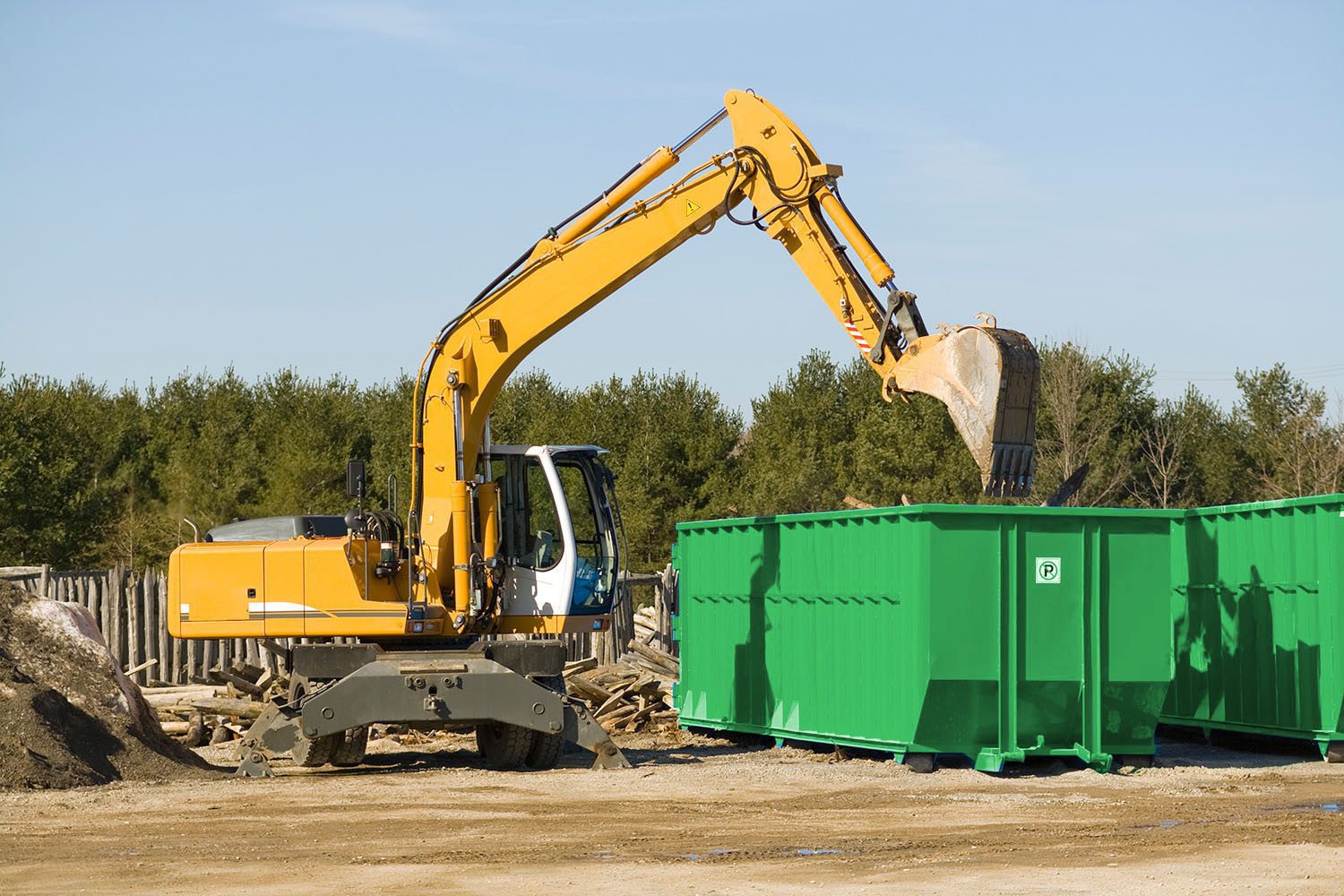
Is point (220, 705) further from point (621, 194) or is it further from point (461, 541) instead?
point (621, 194)

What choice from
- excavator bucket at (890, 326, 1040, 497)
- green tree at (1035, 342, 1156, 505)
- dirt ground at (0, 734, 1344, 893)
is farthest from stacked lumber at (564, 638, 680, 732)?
green tree at (1035, 342, 1156, 505)

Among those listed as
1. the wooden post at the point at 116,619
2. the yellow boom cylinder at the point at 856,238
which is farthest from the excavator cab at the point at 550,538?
the wooden post at the point at 116,619

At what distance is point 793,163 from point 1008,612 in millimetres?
4168

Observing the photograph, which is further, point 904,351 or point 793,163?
point 793,163

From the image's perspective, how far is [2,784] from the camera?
13.1 meters

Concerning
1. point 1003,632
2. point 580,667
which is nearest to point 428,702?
point 1003,632

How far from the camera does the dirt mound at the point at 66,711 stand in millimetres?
13531

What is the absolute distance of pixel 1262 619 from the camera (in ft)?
51.6

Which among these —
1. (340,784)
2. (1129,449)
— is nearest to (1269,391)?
(1129,449)

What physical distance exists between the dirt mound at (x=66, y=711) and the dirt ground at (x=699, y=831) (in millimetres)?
356

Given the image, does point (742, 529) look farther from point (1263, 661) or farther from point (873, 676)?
point (1263, 661)

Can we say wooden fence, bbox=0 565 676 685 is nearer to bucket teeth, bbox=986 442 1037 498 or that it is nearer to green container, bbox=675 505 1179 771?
green container, bbox=675 505 1179 771

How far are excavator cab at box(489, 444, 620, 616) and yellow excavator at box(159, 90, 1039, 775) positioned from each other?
2 cm

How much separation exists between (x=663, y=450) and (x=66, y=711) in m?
34.5
